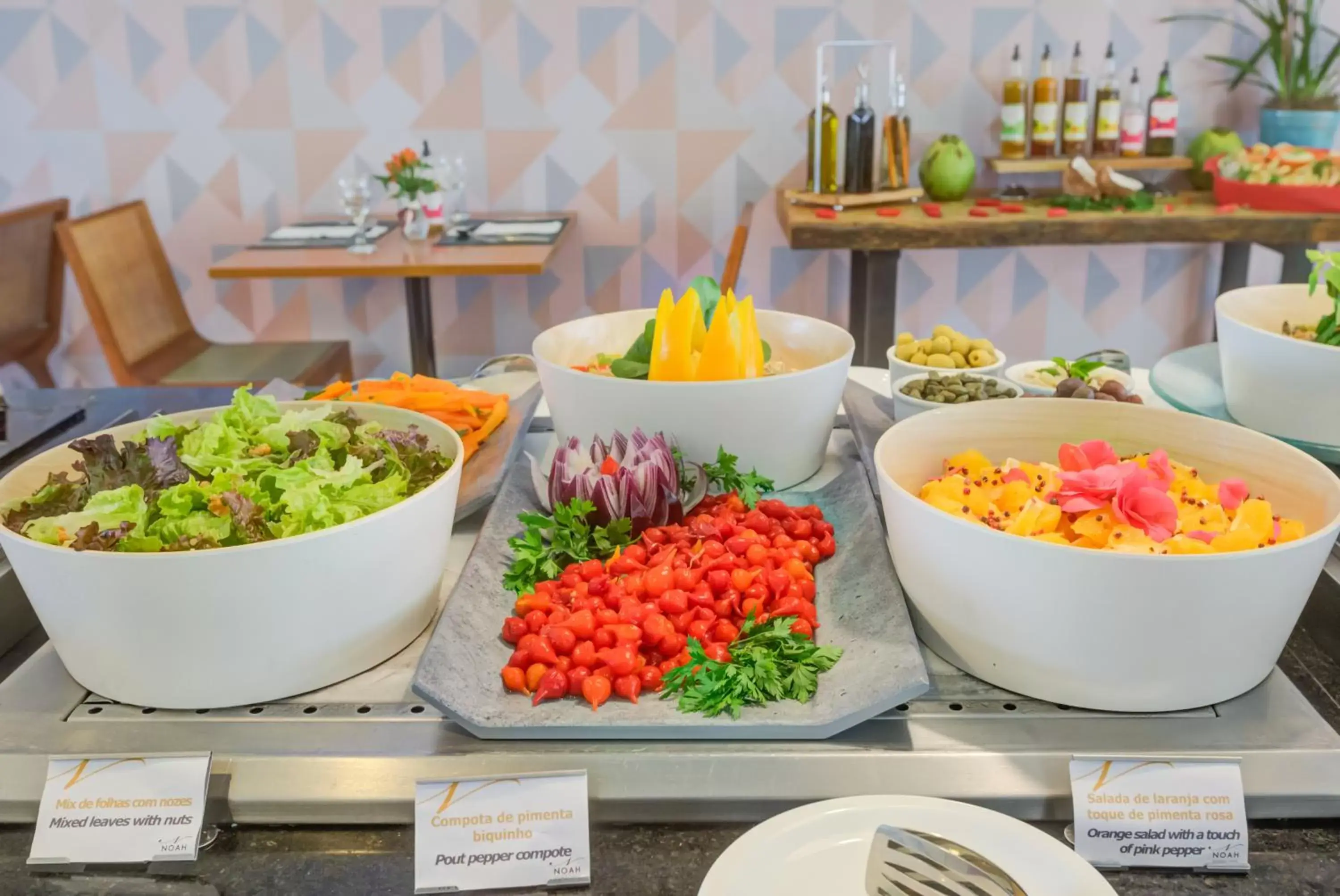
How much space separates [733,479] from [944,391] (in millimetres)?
279

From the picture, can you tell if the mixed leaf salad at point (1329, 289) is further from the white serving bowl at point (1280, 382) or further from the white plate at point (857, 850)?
the white plate at point (857, 850)

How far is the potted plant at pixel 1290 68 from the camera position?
11.5ft

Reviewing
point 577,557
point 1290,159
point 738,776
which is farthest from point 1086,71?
point 738,776

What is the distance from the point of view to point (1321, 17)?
3715mm

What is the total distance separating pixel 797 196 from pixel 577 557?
8.17ft

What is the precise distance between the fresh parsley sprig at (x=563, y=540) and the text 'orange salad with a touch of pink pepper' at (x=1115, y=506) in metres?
0.29

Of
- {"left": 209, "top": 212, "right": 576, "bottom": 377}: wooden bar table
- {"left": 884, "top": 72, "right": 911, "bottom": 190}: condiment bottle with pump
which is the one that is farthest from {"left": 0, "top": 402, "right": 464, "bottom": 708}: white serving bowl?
{"left": 884, "top": 72, "right": 911, "bottom": 190}: condiment bottle with pump

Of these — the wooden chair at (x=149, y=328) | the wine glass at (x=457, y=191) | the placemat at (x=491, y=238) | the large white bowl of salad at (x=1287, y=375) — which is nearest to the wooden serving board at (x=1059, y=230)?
the placemat at (x=491, y=238)

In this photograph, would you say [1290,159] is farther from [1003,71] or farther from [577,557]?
[577,557]

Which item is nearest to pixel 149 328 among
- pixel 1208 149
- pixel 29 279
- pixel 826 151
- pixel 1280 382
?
pixel 29 279

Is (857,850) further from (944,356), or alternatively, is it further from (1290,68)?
(1290,68)

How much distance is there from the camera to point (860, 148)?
3.27m

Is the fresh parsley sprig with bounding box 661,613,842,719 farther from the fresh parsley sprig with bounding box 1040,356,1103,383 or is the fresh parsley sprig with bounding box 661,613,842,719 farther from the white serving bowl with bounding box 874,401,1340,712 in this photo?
the fresh parsley sprig with bounding box 1040,356,1103,383

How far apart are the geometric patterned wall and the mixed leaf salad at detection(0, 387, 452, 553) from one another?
2840 millimetres
